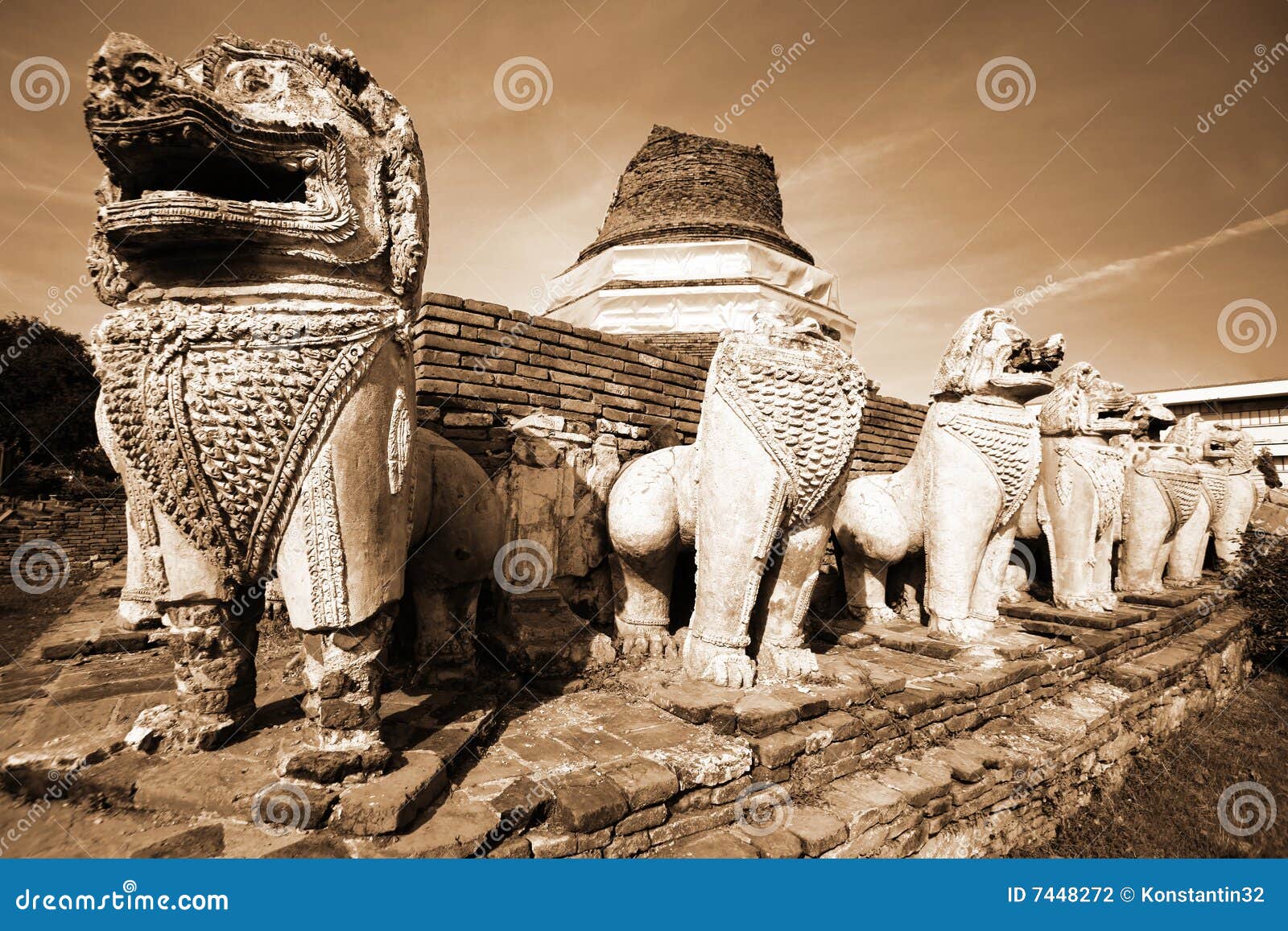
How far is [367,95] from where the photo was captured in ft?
6.63

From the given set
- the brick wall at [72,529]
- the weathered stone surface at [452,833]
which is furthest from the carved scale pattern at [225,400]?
the brick wall at [72,529]

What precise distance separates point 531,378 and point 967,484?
3.13m

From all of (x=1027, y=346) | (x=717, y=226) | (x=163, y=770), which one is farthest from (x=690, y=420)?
(x=717, y=226)

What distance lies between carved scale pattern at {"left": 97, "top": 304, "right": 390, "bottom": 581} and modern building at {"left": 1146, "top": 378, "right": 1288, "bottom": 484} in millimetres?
22576

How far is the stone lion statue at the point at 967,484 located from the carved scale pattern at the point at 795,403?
1541mm

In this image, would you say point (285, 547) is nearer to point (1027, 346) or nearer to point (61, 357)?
point (1027, 346)

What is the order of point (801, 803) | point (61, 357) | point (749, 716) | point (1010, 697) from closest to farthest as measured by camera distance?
point (801, 803) < point (749, 716) < point (1010, 697) < point (61, 357)

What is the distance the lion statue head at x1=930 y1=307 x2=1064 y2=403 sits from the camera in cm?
421

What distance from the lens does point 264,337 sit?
179 cm

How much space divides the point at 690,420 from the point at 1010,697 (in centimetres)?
341

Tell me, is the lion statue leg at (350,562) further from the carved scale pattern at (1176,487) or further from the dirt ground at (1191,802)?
the carved scale pattern at (1176,487)

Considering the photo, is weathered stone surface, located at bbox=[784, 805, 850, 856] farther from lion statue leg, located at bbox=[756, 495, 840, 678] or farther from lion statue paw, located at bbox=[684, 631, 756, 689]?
lion statue leg, located at bbox=[756, 495, 840, 678]

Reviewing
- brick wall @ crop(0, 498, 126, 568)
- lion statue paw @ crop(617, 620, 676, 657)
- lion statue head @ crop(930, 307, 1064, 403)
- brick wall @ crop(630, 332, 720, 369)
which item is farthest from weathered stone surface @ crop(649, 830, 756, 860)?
brick wall @ crop(0, 498, 126, 568)

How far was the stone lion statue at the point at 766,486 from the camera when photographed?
289 cm
